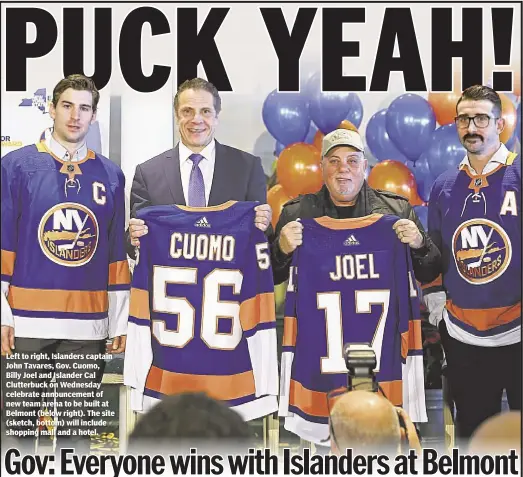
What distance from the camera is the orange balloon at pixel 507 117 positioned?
3217 millimetres

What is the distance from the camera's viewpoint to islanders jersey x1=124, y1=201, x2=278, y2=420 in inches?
122

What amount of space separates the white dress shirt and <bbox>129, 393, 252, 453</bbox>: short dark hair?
1563mm

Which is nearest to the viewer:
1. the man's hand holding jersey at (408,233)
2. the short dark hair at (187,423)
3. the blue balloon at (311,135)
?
the short dark hair at (187,423)

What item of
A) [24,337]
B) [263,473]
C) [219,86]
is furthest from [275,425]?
[219,86]

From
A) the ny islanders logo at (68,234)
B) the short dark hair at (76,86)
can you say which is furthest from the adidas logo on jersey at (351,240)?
the short dark hair at (76,86)

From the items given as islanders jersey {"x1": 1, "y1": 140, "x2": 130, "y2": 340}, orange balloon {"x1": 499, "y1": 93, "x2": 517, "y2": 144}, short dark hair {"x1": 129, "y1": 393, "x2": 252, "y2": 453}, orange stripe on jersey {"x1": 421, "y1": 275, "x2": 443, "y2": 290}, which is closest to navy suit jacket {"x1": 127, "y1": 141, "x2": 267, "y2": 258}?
islanders jersey {"x1": 1, "y1": 140, "x2": 130, "y2": 340}

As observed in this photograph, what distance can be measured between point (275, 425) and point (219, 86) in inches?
57.2

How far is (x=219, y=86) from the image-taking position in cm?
327

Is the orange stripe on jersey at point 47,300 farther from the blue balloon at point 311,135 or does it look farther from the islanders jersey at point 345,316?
the blue balloon at point 311,135

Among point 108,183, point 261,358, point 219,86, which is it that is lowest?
point 261,358

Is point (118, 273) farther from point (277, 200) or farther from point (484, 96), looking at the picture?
point (484, 96)

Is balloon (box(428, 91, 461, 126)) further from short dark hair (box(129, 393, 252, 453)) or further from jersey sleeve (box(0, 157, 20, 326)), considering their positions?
short dark hair (box(129, 393, 252, 453))

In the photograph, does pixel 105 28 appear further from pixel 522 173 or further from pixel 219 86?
pixel 522 173

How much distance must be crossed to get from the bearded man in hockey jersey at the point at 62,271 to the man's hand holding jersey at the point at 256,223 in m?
0.09
